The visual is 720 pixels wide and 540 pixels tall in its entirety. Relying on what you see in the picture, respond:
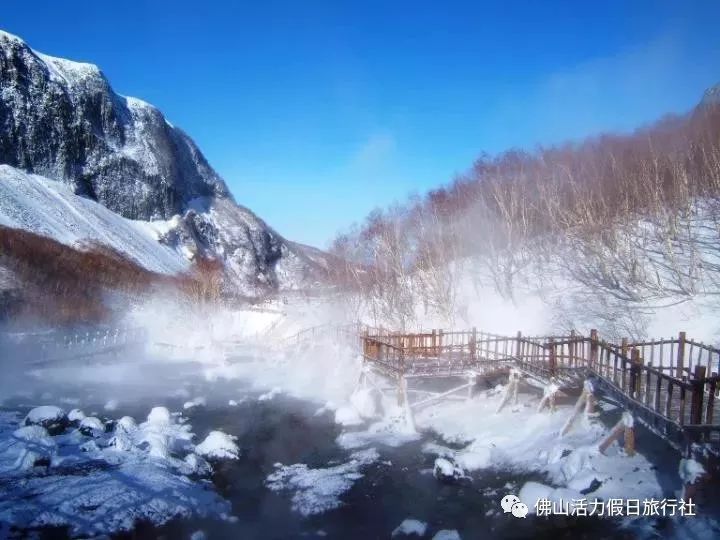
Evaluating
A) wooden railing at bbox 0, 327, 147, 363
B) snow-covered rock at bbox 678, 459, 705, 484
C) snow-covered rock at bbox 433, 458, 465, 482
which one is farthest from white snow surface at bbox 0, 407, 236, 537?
wooden railing at bbox 0, 327, 147, 363

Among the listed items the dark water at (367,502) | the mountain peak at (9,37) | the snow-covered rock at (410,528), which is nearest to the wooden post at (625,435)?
the dark water at (367,502)

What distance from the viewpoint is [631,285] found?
910 inches

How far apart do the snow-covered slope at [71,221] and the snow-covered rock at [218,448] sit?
42.0 meters

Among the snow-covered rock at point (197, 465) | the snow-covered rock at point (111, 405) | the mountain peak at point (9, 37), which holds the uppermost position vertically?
the mountain peak at point (9, 37)

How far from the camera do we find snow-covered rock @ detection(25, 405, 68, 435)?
13.8 metres

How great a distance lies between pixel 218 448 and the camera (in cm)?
1349

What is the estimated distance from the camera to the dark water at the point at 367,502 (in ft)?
29.7

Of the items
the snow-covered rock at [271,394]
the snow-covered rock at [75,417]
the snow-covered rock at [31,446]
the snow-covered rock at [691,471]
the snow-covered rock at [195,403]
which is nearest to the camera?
the snow-covered rock at [691,471]

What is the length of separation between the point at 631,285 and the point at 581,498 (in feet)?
56.2

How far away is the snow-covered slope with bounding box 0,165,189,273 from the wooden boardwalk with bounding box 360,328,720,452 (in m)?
44.0

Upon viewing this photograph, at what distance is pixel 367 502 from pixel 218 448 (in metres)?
4.93

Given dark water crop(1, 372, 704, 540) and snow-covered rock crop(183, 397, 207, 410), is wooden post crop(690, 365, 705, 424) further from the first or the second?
snow-covered rock crop(183, 397, 207, 410)

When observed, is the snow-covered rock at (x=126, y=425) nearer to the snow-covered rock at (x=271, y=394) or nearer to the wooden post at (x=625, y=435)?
the snow-covered rock at (x=271, y=394)

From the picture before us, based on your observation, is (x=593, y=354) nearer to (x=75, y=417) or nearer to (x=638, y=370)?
(x=638, y=370)
